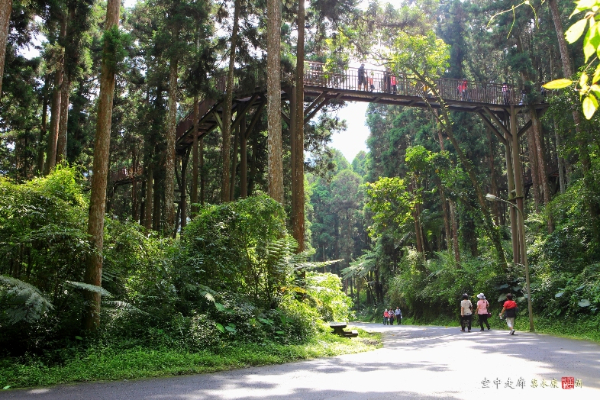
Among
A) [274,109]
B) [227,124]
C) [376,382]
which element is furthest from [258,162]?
[376,382]

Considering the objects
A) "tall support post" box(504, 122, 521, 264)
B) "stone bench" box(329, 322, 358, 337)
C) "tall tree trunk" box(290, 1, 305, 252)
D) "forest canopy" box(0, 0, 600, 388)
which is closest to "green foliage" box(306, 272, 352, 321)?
"forest canopy" box(0, 0, 600, 388)

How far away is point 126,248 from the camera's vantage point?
11805 millimetres

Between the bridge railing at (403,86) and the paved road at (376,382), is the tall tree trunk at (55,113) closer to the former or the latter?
the bridge railing at (403,86)

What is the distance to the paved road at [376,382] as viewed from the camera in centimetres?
644

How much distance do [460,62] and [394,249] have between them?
1883 centimetres

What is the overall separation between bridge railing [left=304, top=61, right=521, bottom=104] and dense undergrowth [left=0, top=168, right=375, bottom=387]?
380 inches

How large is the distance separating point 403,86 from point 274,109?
9.88 meters

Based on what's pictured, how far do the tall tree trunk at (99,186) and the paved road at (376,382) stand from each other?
2743 mm

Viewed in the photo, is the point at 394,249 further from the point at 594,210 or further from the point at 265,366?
the point at 265,366

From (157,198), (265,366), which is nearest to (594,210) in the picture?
(265,366)

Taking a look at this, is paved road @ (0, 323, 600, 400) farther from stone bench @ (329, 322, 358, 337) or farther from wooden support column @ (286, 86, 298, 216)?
wooden support column @ (286, 86, 298, 216)

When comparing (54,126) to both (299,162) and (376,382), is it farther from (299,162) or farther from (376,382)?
(376,382)

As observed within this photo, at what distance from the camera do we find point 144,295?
11.1m

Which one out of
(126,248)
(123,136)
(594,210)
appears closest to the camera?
(126,248)
